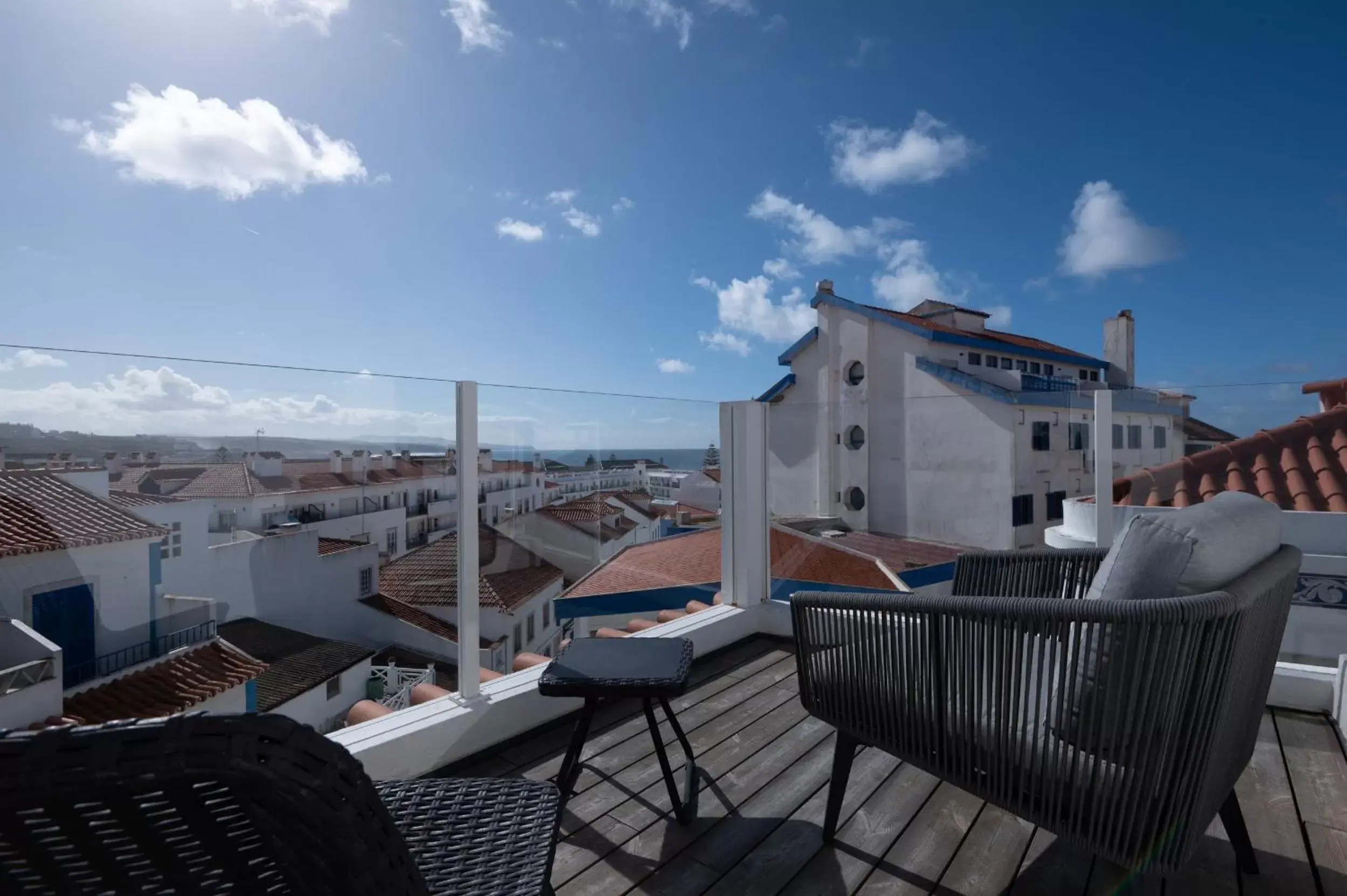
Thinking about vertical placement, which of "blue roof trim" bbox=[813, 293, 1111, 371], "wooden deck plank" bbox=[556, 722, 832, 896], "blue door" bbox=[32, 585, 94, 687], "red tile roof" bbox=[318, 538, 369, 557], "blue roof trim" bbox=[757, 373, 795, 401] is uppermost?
"blue roof trim" bbox=[813, 293, 1111, 371]

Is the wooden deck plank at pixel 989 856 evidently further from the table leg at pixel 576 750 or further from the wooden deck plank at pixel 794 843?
the table leg at pixel 576 750

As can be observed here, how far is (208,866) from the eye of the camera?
53cm

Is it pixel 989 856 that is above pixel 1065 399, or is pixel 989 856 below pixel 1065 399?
below

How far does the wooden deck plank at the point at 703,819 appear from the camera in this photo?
5.48ft

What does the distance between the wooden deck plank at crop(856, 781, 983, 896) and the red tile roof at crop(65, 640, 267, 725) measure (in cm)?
181

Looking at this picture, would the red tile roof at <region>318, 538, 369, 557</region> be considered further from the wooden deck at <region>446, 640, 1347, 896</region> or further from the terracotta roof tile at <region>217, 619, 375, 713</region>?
the wooden deck at <region>446, 640, 1347, 896</region>

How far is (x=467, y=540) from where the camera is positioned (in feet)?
8.13

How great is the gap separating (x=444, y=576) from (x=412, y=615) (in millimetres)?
175

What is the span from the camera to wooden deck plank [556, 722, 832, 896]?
5.48 ft

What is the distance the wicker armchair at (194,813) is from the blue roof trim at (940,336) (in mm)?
9906

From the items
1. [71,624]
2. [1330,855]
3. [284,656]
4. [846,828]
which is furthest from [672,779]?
[1330,855]

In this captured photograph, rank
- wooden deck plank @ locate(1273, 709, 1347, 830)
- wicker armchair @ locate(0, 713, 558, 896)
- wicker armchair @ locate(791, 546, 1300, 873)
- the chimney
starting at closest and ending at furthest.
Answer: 1. wicker armchair @ locate(0, 713, 558, 896)
2. wicker armchair @ locate(791, 546, 1300, 873)
3. wooden deck plank @ locate(1273, 709, 1347, 830)
4. the chimney

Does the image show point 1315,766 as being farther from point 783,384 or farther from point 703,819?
point 783,384

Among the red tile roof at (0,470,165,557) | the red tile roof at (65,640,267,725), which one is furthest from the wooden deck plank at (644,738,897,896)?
the red tile roof at (0,470,165,557)
